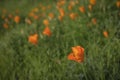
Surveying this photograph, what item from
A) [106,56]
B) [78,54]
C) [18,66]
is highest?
[78,54]

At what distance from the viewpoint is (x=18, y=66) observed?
318 centimetres

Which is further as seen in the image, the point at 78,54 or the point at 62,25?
the point at 62,25

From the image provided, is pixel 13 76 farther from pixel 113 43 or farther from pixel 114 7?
pixel 114 7

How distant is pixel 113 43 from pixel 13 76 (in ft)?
3.73

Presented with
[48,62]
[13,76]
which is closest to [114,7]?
[48,62]

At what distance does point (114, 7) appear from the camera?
422 cm

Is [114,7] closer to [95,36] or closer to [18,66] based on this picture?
[95,36]

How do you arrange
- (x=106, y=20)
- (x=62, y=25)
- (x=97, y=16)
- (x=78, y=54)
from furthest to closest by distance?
(x=62, y=25) < (x=97, y=16) < (x=106, y=20) < (x=78, y=54)

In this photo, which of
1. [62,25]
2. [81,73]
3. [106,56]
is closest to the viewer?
[81,73]

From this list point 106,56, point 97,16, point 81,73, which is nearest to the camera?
point 81,73

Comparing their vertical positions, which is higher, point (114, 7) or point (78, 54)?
point (78, 54)

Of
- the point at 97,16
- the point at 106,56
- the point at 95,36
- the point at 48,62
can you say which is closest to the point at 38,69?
the point at 48,62

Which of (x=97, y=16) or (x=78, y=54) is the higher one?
(x=78, y=54)

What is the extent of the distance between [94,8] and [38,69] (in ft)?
6.37
